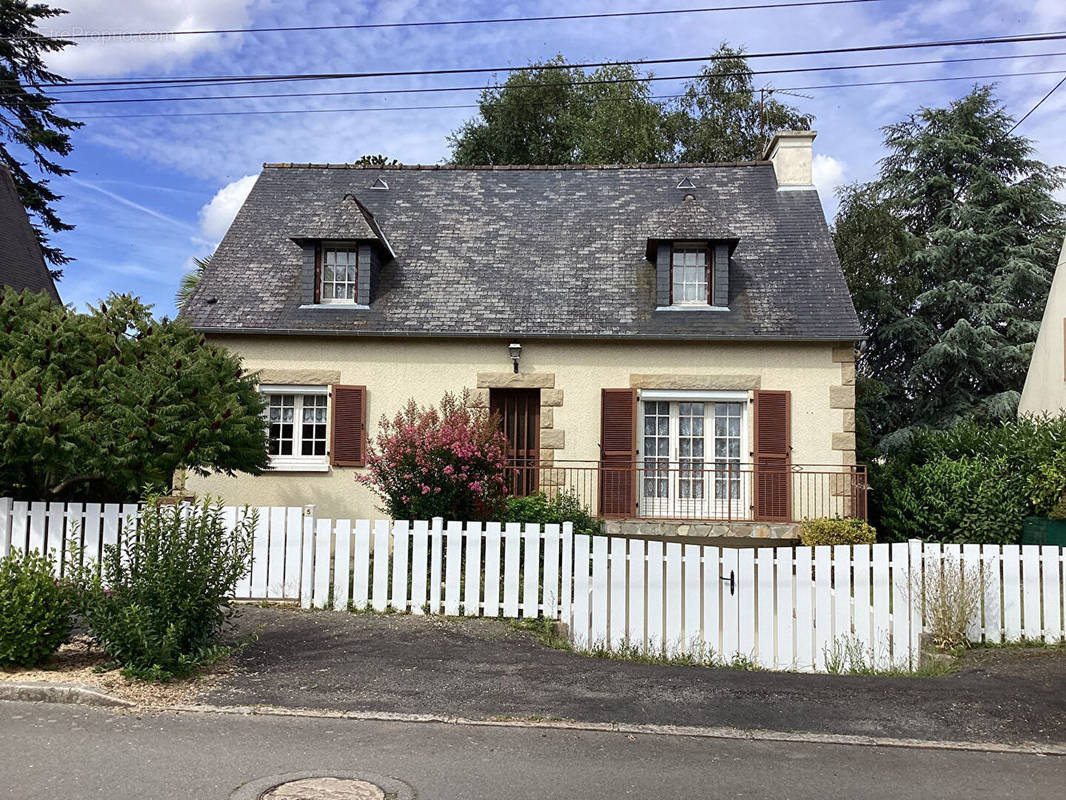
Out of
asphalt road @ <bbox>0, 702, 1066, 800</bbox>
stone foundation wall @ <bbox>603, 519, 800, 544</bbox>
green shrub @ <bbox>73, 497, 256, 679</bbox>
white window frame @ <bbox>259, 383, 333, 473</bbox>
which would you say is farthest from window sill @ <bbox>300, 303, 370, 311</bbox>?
asphalt road @ <bbox>0, 702, 1066, 800</bbox>

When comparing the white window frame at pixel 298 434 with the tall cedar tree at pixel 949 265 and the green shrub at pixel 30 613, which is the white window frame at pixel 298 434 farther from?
the tall cedar tree at pixel 949 265

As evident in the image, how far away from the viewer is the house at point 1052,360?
50.2ft

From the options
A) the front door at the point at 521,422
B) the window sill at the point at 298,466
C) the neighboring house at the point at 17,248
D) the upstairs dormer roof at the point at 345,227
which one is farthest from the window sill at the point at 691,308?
the neighboring house at the point at 17,248

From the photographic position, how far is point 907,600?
844 cm

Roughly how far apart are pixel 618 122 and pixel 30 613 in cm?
2319

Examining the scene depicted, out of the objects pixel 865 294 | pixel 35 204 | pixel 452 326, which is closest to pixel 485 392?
pixel 452 326

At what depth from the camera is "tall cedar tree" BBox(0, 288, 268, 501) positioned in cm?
837

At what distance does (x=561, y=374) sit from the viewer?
45.6 feet

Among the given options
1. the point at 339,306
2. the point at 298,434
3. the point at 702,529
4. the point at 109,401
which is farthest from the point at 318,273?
the point at 702,529

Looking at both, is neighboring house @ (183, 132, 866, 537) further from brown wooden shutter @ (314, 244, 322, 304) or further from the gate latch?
the gate latch

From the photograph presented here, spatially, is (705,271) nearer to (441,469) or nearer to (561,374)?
(561,374)

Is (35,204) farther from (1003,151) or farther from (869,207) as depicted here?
(1003,151)

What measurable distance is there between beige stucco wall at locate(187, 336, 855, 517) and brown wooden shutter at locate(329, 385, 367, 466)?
0.46 feet

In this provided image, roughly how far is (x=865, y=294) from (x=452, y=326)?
1285 cm
